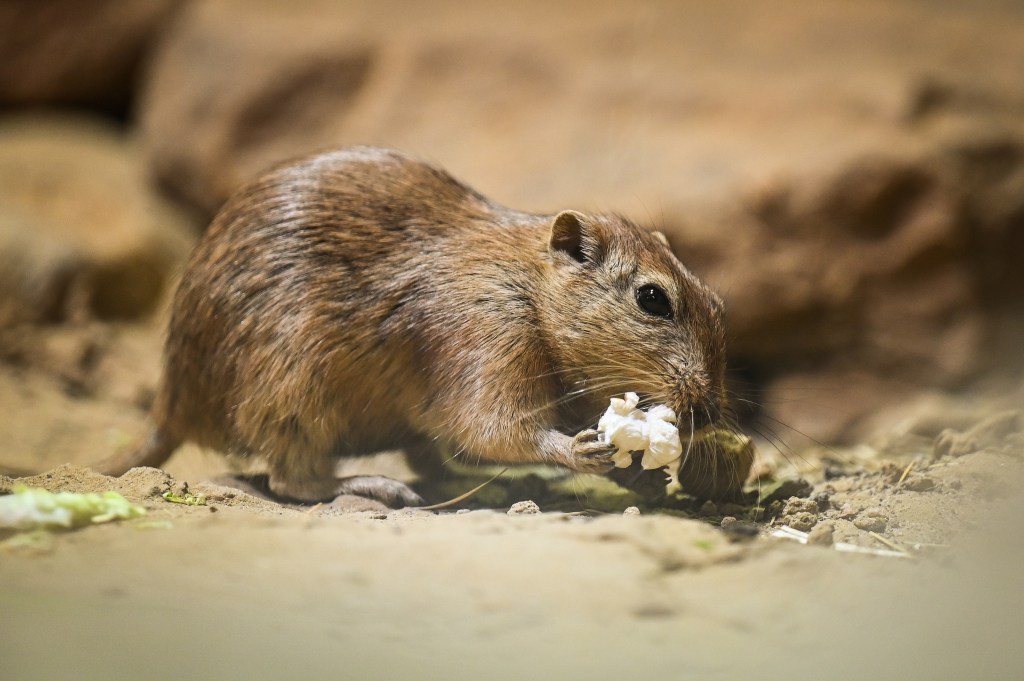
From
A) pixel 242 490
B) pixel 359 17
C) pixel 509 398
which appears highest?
pixel 359 17

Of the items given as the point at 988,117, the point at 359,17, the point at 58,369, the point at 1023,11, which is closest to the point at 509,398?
the point at 58,369

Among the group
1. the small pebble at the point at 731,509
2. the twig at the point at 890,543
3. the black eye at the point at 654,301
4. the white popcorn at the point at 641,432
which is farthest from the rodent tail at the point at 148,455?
the twig at the point at 890,543

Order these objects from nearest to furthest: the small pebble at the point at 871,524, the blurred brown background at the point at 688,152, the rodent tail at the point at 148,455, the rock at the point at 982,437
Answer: the small pebble at the point at 871,524 < the rock at the point at 982,437 < the rodent tail at the point at 148,455 < the blurred brown background at the point at 688,152

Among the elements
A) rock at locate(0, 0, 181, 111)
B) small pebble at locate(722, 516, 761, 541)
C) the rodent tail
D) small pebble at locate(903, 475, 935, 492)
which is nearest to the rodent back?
the rodent tail

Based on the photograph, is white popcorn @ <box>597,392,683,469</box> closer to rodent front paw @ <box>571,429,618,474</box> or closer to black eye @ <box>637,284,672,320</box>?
rodent front paw @ <box>571,429,618,474</box>

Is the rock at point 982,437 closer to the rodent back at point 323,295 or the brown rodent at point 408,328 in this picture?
the brown rodent at point 408,328

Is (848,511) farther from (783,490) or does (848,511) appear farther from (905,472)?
(905,472)

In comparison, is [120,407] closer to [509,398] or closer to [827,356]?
[509,398]
